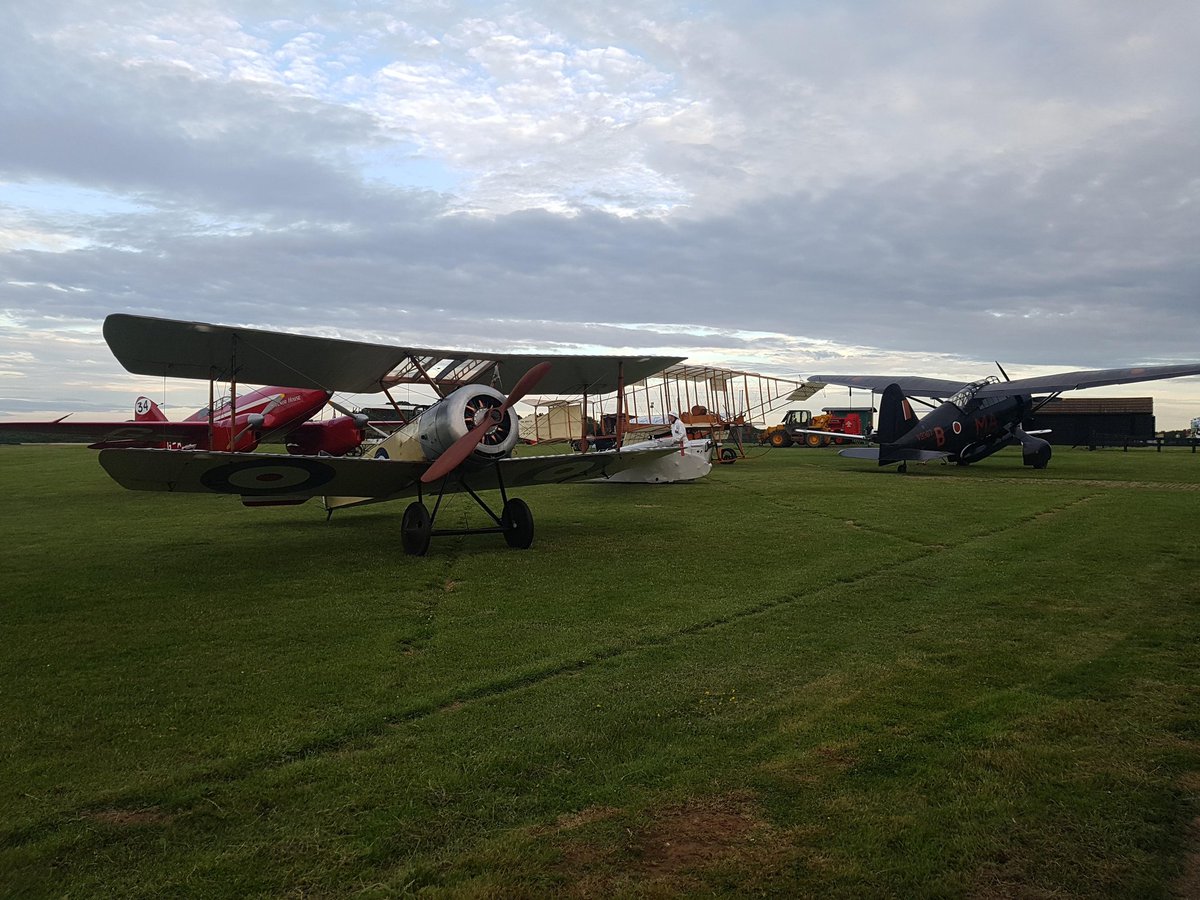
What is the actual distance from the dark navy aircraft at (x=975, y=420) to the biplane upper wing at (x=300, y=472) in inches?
541

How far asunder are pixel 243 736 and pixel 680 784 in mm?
2054

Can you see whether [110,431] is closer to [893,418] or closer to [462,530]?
[462,530]

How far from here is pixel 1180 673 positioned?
443 centimetres

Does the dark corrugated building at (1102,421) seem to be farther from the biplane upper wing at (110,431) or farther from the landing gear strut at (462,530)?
the landing gear strut at (462,530)

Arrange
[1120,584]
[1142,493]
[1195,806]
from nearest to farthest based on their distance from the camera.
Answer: [1195,806]
[1120,584]
[1142,493]

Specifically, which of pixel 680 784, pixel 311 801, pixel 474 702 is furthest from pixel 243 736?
pixel 680 784

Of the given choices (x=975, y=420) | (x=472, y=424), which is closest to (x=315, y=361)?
(x=472, y=424)

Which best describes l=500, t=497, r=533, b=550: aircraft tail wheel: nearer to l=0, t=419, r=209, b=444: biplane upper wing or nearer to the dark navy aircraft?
l=0, t=419, r=209, b=444: biplane upper wing

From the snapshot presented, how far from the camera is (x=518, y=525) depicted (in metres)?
9.45

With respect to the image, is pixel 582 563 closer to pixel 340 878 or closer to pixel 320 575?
pixel 320 575

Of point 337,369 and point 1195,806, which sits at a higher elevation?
point 337,369

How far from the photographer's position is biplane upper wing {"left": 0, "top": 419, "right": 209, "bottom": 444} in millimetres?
16797

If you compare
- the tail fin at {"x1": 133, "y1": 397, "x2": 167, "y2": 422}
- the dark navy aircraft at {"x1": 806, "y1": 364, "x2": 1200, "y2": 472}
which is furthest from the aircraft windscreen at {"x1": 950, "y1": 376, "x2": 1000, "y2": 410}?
the tail fin at {"x1": 133, "y1": 397, "x2": 167, "y2": 422}

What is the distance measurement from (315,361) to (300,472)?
186 cm
